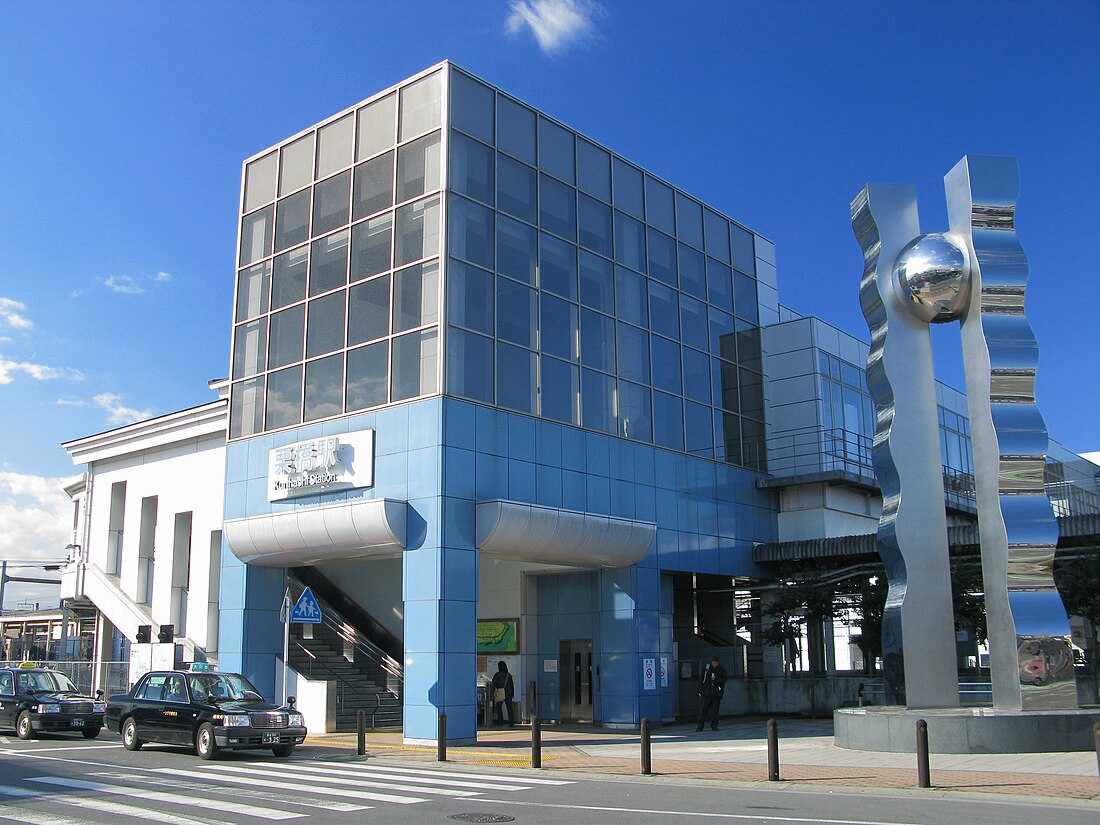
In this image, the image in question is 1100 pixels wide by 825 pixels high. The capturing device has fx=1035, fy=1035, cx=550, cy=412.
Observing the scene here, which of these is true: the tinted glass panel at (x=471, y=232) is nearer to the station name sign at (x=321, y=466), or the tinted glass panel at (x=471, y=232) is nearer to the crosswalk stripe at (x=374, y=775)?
the station name sign at (x=321, y=466)

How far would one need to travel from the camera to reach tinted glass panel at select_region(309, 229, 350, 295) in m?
26.6

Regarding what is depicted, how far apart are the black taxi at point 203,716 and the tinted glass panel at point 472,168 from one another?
12.3m

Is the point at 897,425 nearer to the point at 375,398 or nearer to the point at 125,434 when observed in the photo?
the point at 375,398

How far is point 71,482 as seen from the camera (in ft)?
140

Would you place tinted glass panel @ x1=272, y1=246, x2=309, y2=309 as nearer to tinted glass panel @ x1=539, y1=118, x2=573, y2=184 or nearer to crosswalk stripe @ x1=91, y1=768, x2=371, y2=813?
tinted glass panel @ x1=539, y1=118, x2=573, y2=184

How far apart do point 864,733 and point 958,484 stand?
23.8m

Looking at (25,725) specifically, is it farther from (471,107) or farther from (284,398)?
(471,107)

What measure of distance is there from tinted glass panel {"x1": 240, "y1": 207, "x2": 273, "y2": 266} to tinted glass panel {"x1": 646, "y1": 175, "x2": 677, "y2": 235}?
11002 mm

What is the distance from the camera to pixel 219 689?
1986 centimetres

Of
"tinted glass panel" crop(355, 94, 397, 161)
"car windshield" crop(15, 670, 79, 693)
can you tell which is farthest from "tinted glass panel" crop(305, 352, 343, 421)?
"car windshield" crop(15, 670, 79, 693)

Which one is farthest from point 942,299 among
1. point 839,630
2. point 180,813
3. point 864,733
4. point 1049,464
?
point 1049,464

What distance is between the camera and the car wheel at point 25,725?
23188mm

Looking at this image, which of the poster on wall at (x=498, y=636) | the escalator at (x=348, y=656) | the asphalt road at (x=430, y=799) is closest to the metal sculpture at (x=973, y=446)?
the asphalt road at (x=430, y=799)

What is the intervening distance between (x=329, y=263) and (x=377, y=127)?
369cm
